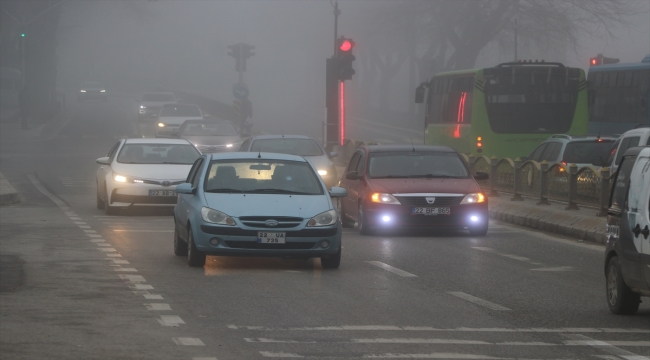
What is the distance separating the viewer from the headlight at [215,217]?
Answer: 13.2 m

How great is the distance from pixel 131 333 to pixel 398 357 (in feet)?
6.99

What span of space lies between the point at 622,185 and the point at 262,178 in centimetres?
527

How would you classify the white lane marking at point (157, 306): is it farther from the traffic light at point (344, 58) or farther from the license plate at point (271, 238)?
the traffic light at point (344, 58)

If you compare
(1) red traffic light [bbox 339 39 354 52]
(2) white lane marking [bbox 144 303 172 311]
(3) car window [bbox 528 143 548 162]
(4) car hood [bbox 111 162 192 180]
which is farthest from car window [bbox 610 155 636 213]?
(1) red traffic light [bbox 339 39 354 52]

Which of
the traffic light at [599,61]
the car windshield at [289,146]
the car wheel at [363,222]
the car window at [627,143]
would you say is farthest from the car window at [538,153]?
the traffic light at [599,61]

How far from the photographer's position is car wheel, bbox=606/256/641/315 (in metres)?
10.1

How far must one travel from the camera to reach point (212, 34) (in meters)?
155

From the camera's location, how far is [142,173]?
70.1 ft

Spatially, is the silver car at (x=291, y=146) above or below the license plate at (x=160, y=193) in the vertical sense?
above

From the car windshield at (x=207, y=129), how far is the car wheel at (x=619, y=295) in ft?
91.9

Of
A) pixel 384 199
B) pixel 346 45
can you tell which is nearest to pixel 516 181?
pixel 384 199

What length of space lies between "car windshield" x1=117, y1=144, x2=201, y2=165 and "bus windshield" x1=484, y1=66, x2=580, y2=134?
1157 cm

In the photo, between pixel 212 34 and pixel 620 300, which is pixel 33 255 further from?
pixel 212 34

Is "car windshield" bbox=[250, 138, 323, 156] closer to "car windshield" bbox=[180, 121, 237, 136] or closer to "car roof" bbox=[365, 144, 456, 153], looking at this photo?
"car roof" bbox=[365, 144, 456, 153]
